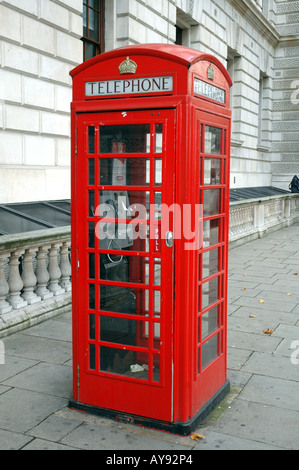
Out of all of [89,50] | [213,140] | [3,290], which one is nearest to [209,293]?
[213,140]

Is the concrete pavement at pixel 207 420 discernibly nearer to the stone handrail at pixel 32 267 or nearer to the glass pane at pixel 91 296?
the stone handrail at pixel 32 267

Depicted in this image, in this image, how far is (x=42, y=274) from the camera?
6141 millimetres

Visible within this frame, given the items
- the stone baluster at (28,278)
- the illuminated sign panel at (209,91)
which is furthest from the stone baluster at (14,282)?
the illuminated sign panel at (209,91)

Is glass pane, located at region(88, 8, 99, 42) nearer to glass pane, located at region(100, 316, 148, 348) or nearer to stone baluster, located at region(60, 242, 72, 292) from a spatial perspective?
stone baluster, located at region(60, 242, 72, 292)

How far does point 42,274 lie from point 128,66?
3.38 m

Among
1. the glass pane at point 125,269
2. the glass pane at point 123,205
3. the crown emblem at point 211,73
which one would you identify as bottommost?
the glass pane at point 125,269

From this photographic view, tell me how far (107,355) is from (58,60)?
7.18 m

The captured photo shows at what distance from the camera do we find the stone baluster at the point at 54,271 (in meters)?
6.34

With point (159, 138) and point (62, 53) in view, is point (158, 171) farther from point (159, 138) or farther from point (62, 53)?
point (62, 53)

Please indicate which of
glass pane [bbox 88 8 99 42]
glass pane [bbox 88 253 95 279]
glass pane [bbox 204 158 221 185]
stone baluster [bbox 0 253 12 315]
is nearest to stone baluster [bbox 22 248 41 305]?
stone baluster [bbox 0 253 12 315]

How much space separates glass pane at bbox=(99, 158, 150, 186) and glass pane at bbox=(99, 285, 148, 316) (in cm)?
74

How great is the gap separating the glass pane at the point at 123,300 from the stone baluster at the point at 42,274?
102 inches

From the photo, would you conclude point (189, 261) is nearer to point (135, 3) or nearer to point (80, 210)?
point (80, 210)

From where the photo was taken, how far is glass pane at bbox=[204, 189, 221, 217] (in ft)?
11.8
